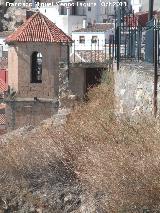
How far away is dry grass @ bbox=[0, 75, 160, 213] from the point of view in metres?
6.95

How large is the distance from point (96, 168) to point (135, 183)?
2.66 feet

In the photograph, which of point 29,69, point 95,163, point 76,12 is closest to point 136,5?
point 76,12

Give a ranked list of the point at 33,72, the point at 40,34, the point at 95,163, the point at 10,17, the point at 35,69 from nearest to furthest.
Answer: the point at 95,163
the point at 40,34
the point at 33,72
the point at 35,69
the point at 10,17

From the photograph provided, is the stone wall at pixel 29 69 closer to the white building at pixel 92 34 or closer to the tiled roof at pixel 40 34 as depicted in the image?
the tiled roof at pixel 40 34

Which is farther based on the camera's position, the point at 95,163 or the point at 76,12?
the point at 76,12

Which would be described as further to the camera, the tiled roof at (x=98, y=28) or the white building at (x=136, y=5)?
the white building at (x=136, y=5)

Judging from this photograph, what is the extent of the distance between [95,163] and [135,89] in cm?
370

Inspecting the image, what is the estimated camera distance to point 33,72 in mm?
29547

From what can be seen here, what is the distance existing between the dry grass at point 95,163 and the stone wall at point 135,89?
20.2 inches

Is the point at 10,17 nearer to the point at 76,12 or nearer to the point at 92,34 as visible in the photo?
the point at 76,12

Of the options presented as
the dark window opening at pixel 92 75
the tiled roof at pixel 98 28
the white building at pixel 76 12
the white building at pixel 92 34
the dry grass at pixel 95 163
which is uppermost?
the white building at pixel 76 12

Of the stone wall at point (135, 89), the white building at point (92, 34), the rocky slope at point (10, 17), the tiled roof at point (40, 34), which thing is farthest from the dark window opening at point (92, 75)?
the rocky slope at point (10, 17)

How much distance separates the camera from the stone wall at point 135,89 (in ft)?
33.4

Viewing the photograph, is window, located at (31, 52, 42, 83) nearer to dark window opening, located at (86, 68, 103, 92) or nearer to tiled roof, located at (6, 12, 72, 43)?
tiled roof, located at (6, 12, 72, 43)
